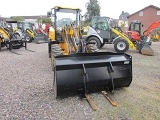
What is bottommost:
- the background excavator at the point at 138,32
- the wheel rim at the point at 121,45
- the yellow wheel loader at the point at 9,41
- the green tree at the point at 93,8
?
the wheel rim at the point at 121,45

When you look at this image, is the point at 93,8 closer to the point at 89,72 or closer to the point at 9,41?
the point at 9,41

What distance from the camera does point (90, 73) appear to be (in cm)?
407

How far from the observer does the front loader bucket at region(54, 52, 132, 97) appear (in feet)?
12.7

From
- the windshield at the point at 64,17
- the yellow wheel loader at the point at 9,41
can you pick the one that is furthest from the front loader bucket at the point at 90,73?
the yellow wheel loader at the point at 9,41

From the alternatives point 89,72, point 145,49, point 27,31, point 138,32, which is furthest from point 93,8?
point 89,72

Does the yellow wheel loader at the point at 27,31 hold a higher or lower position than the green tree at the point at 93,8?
lower

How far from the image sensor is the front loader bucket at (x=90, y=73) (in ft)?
12.7

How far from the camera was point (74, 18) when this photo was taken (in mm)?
7562

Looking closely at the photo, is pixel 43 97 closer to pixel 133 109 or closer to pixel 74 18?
pixel 133 109

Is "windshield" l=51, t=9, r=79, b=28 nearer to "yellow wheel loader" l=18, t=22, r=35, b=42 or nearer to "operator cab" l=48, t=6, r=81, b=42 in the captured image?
"operator cab" l=48, t=6, r=81, b=42

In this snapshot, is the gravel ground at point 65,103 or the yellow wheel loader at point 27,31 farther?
the yellow wheel loader at point 27,31

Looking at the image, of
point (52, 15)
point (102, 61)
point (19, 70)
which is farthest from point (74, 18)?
point (102, 61)

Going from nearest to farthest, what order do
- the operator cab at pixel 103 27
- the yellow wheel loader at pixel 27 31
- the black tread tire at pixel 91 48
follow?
the black tread tire at pixel 91 48, the operator cab at pixel 103 27, the yellow wheel loader at pixel 27 31

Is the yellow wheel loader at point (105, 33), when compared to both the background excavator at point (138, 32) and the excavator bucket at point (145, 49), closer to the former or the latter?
the excavator bucket at point (145, 49)
